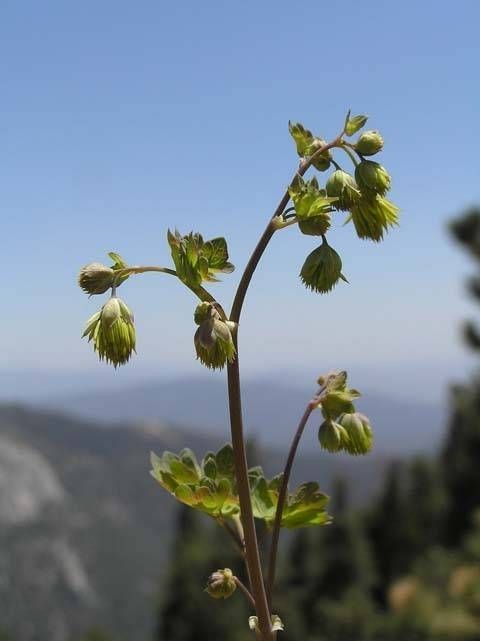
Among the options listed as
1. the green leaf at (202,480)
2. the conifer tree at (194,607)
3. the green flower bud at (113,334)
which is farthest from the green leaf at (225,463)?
the conifer tree at (194,607)

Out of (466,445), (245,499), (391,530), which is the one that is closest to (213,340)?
(245,499)

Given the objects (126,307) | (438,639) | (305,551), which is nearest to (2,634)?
(305,551)

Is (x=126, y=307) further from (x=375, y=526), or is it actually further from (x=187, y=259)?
(x=375, y=526)

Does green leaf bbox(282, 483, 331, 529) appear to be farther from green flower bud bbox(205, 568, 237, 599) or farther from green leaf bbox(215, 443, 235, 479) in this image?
green flower bud bbox(205, 568, 237, 599)

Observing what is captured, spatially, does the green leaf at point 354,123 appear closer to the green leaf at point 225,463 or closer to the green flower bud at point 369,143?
the green flower bud at point 369,143

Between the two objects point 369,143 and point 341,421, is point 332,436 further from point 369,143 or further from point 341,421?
point 369,143

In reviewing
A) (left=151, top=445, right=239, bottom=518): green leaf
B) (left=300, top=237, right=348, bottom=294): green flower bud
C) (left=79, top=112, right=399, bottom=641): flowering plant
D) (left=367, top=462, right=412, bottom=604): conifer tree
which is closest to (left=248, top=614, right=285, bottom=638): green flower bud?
(left=79, top=112, right=399, bottom=641): flowering plant
